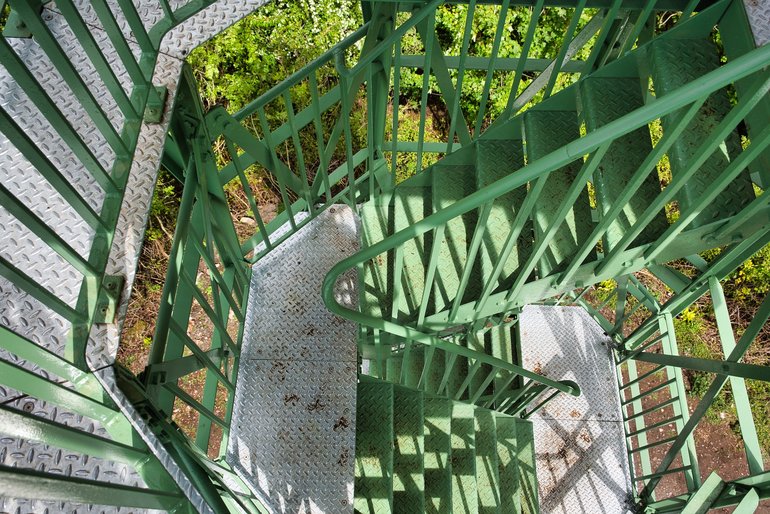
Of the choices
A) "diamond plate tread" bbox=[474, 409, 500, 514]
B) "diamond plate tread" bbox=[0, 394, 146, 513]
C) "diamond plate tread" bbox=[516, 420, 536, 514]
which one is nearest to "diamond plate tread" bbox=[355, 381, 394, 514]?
"diamond plate tread" bbox=[474, 409, 500, 514]

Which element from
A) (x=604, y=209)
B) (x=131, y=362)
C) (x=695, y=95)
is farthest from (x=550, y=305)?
(x=131, y=362)

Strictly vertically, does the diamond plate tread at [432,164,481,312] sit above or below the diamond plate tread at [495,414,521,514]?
above

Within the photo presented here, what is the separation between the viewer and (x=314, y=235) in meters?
4.46

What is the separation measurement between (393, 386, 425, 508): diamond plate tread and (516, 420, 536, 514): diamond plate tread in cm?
140

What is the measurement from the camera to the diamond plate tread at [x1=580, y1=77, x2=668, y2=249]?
306 cm

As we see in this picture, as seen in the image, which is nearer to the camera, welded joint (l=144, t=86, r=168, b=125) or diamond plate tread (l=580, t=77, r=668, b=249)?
welded joint (l=144, t=86, r=168, b=125)

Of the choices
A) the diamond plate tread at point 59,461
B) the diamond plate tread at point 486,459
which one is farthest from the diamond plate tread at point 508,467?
the diamond plate tread at point 59,461

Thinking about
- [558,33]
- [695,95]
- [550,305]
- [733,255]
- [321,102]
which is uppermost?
[558,33]

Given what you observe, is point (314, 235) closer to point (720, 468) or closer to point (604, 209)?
point (604, 209)

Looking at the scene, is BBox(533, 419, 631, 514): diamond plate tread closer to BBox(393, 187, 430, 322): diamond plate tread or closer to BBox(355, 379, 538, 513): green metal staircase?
BBox(355, 379, 538, 513): green metal staircase

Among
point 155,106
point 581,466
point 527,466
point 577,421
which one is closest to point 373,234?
point 155,106

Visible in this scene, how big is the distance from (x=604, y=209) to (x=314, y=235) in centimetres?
224

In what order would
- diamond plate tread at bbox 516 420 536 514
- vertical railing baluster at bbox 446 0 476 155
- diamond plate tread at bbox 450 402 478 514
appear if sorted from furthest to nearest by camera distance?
diamond plate tread at bbox 516 420 536 514
diamond plate tread at bbox 450 402 478 514
vertical railing baluster at bbox 446 0 476 155

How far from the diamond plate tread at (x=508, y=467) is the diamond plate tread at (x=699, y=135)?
279 centimetres
